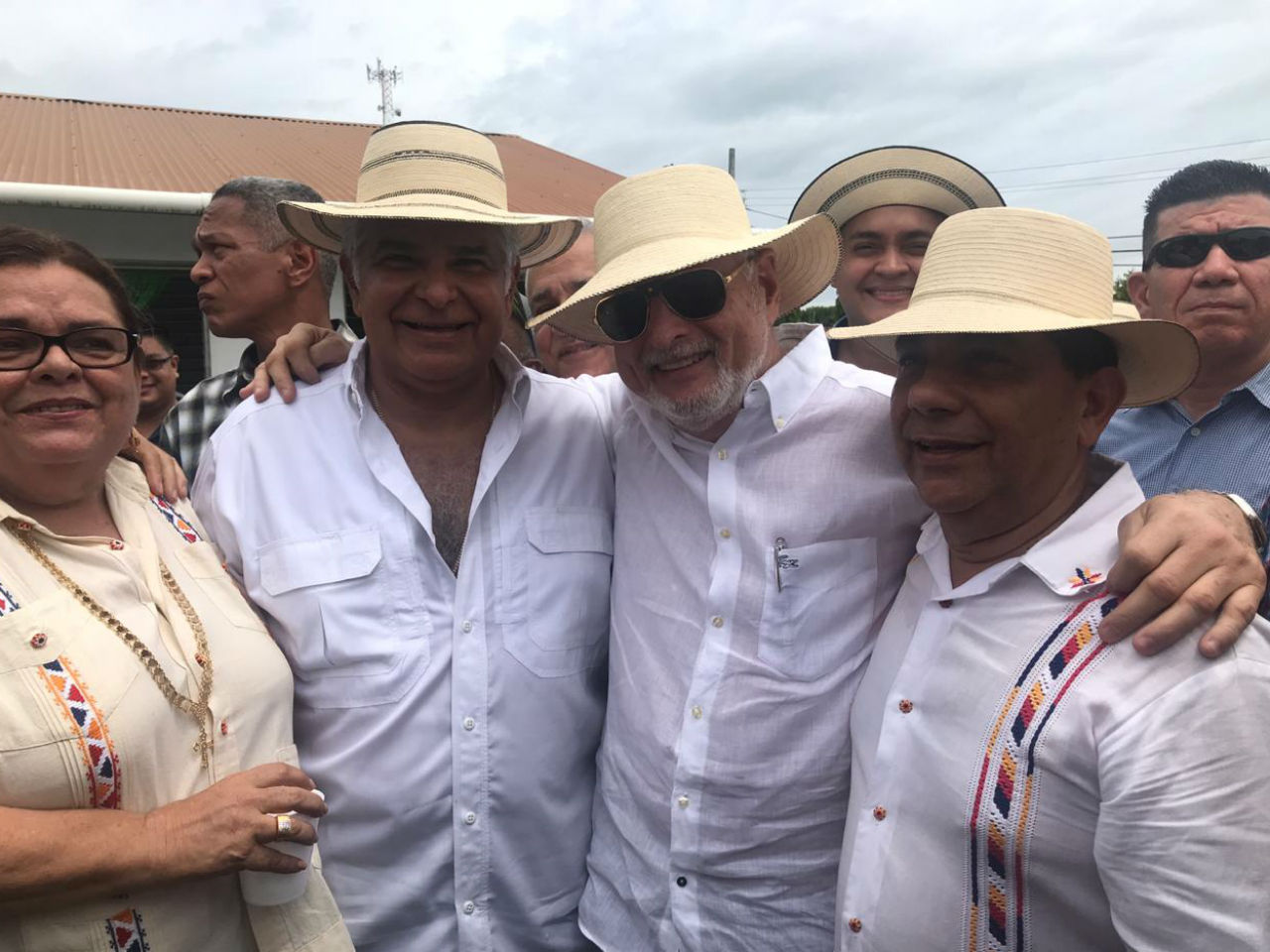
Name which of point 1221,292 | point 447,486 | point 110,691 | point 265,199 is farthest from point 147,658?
point 1221,292

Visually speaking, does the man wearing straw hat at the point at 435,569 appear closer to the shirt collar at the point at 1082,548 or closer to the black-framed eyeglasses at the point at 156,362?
the shirt collar at the point at 1082,548

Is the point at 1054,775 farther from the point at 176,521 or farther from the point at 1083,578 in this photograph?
the point at 176,521

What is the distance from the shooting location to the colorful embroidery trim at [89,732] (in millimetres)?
1619

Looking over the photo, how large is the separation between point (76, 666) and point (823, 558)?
157 centimetres

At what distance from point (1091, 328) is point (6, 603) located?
7.03 feet

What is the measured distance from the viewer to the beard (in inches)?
88.0

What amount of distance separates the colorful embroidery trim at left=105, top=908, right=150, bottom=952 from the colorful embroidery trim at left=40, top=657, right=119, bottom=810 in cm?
20

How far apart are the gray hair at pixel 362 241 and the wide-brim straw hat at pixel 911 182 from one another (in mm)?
1239

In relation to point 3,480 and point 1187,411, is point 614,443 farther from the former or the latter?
point 1187,411

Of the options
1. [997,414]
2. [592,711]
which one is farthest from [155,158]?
[997,414]

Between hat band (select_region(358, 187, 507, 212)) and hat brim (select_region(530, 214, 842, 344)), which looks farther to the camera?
hat band (select_region(358, 187, 507, 212))

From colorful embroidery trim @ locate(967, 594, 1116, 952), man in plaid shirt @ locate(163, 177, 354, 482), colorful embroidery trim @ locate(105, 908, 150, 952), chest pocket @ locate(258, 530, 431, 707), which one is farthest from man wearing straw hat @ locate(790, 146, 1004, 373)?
colorful embroidery trim @ locate(105, 908, 150, 952)

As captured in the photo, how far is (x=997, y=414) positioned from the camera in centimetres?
176

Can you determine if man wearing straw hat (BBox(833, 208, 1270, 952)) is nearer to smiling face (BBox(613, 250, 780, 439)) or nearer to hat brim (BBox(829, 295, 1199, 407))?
hat brim (BBox(829, 295, 1199, 407))
